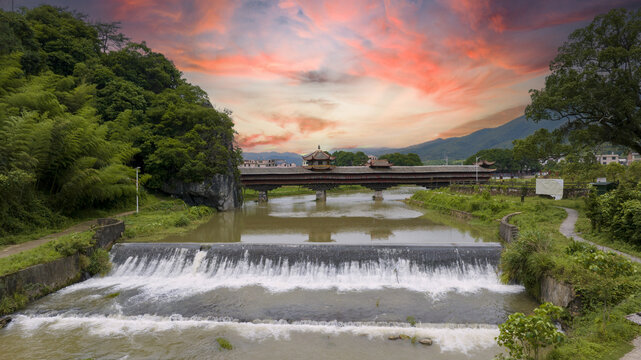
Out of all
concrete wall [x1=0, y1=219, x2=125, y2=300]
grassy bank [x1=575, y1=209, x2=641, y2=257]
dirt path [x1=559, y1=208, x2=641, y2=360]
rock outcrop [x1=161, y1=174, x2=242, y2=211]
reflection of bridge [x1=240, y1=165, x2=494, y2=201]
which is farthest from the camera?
reflection of bridge [x1=240, y1=165, x2=494, y2=201]

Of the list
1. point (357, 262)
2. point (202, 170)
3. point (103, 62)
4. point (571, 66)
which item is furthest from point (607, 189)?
point (103, 62)

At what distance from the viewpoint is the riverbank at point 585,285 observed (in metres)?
4.81

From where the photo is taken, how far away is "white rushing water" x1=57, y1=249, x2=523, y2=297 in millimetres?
9414

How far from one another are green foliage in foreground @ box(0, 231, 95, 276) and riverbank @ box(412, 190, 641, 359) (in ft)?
40.0

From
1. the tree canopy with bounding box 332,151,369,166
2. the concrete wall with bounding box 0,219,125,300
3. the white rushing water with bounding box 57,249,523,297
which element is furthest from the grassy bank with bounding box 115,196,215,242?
the tree canopy with bounding box 332,151,369,166

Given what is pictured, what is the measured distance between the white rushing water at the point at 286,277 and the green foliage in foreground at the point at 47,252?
3.69ft

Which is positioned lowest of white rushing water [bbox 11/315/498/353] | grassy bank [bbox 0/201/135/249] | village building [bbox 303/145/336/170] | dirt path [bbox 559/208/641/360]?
white rushing water [bbox 11/315/498/353]

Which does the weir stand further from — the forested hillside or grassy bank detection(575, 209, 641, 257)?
the forested hillside

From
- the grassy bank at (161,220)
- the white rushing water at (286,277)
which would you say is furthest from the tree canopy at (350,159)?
the white rushing water at (286,277)

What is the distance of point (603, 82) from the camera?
1412cm

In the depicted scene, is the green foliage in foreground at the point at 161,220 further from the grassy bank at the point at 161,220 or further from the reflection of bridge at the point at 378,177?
the reflection of bridge at the point at 378,177

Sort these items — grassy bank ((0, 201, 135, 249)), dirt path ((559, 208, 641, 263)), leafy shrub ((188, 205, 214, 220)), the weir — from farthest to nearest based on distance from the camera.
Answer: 1. leafy shrub ((188, 205, 214, 220))
2. grassy bank ((0, 201, 135, 249))
3. the weir
4. dirt path ((559, 208, 641, 263))

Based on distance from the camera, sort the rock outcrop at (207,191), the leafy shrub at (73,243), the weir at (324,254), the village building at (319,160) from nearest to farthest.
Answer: the leafy shrub at (73,243) < the weir at (324,254) < the rock outcrop at (207,191) < the village building at (319,160)

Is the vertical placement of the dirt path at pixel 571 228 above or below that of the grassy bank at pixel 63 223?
below
